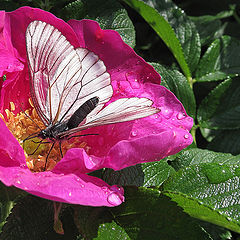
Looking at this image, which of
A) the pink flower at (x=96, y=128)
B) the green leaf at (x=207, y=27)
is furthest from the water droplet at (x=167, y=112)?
the green leaf at (x=207, y=27)

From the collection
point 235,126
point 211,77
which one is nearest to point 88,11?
point 211,77

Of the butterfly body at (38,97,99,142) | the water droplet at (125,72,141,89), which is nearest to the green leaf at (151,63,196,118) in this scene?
the water droplet at (125,72,141,89)

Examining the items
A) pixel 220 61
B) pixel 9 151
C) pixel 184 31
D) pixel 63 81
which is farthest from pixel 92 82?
pixel 220 61

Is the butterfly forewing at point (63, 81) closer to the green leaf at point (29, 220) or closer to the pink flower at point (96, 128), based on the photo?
the pink flower at point (96, 128)

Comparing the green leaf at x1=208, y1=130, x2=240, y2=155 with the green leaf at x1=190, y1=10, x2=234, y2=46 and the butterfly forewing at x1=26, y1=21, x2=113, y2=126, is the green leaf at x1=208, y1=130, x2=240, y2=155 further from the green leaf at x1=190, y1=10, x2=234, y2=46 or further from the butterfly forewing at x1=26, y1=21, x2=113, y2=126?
the butterfly forewing at x1=26, y1=21, x2=113, y2=126

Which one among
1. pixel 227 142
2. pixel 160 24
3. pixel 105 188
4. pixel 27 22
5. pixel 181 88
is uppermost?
pixel 27 22

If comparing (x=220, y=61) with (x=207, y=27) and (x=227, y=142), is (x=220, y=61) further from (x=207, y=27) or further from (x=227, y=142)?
(x=227, y=142)

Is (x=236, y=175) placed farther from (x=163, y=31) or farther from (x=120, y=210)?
(x=163, y=31)
